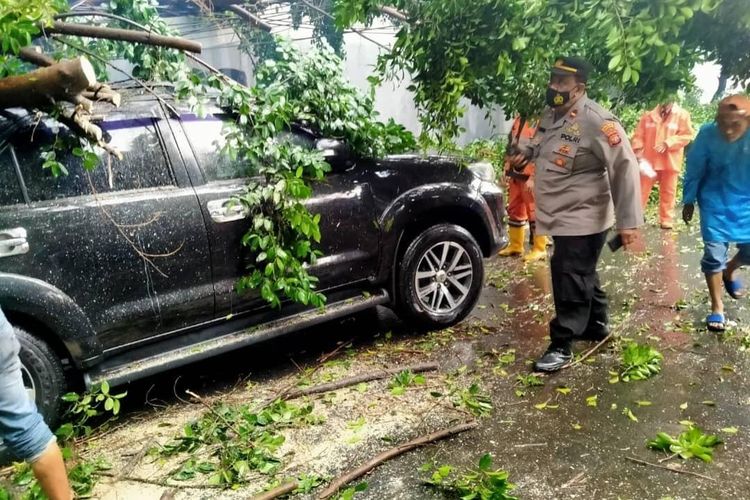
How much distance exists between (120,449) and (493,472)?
200cm

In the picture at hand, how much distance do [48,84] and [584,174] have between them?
2.95 m

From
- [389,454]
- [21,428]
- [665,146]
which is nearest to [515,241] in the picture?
[665,146]

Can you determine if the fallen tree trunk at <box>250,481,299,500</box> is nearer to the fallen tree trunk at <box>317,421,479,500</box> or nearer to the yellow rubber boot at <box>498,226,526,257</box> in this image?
the fallen tree trunk at <box>317,421,479,500</box>

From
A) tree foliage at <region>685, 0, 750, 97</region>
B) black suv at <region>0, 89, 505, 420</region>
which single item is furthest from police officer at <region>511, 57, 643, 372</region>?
black suv at <region>0, 89, 505, 420</region>

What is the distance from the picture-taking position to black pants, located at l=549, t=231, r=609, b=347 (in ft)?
11.6

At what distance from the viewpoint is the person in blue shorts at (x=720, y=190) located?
148 inches

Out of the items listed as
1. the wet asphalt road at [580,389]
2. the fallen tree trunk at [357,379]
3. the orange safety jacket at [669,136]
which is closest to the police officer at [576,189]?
the wet asphalt road at [580,389]

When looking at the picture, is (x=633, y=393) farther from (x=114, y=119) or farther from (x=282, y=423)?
(x=114, y=119)

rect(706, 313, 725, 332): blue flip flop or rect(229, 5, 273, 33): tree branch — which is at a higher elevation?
rect(229, 5, 273, 33): tree branch

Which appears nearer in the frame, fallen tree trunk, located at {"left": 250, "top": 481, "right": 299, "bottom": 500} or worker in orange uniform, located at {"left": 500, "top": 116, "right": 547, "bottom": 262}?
fallen tree trunk, located at {"left": 250, "top": 481, "right": 299, "bottom": 500}

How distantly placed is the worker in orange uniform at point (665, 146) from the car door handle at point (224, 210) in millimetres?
5176

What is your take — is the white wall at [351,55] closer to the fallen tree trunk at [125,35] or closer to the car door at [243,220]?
the car door at [243,220]

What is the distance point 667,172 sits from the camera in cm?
681

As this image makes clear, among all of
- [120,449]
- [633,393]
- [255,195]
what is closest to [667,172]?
[633,393]
